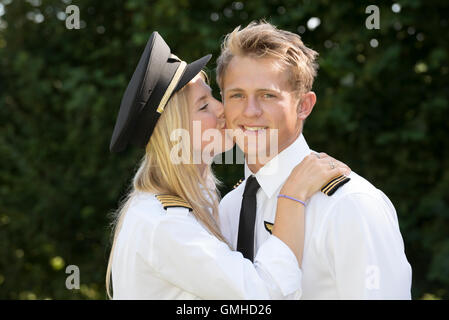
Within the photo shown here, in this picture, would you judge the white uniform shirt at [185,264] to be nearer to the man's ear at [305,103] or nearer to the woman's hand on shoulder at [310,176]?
the woman's hand on shoulder at [310,176]

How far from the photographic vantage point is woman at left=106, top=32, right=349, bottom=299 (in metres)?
2.40

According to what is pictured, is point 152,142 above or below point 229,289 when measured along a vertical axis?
above

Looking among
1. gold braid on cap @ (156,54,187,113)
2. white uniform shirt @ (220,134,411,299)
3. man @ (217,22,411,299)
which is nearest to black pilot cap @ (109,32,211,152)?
gold braid on cap @ (156,54,187,113)

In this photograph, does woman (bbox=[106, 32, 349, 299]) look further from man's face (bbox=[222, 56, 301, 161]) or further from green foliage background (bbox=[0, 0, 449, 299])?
green foliage background (bbox=[0, 0, 449, 299])

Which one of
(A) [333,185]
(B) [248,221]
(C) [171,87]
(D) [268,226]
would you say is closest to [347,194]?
(A) [333,185]

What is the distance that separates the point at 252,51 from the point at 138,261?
1138mm

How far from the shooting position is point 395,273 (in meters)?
2.28

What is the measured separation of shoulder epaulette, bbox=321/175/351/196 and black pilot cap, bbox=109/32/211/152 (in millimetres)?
887

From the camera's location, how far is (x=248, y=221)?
9.18 ft

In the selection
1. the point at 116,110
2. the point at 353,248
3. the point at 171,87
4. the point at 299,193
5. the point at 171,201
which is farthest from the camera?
the point at 116,110

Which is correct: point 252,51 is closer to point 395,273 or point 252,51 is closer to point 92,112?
point 395,273

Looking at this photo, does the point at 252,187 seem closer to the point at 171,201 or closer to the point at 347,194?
the point at 171,201

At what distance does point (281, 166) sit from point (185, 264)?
72 centimetres
